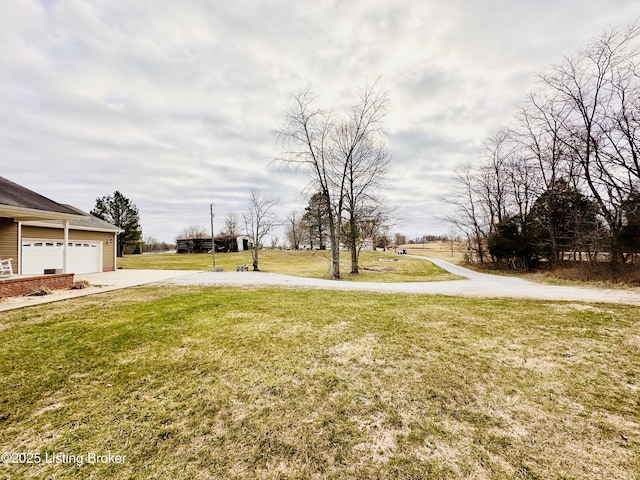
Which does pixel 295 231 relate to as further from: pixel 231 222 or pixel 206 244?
pixel 206 244

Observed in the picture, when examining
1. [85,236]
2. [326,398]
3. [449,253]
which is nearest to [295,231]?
[449,253]

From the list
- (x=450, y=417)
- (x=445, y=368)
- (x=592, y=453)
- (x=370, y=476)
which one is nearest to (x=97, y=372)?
(x=370, y=476)

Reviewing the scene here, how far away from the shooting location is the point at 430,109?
13109 millimetres

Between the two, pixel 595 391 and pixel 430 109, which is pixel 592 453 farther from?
pixel 430 109

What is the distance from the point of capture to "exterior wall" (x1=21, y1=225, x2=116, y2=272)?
13445 mm

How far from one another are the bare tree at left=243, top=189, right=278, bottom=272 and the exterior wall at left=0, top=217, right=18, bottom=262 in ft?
44.2

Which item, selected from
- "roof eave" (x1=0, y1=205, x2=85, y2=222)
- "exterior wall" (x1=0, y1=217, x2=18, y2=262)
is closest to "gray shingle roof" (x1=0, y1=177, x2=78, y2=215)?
"roof eave" (x1=0, y1=205, x2=85, y2=222)

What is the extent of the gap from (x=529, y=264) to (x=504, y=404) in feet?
66.7

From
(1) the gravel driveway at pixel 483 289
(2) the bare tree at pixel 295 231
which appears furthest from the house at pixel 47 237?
(2) the bare tree at pixel 295 231

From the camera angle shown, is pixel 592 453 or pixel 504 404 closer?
pixel 592 453

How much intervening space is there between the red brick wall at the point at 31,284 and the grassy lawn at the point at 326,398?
487 centimetres

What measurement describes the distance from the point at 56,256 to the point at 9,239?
273 cm

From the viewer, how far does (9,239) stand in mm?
12125

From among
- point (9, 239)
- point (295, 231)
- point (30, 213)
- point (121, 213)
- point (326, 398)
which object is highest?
point (121, 213)
